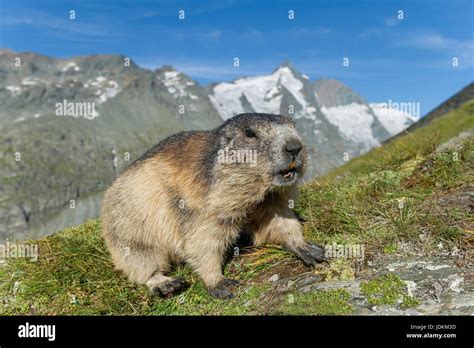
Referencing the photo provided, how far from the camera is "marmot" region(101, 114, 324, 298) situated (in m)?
7.25

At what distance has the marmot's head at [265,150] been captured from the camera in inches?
278

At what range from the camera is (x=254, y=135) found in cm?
741

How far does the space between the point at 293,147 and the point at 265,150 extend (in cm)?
46

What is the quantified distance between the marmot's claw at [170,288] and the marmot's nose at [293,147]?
9.79ft

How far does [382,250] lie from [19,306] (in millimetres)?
6510

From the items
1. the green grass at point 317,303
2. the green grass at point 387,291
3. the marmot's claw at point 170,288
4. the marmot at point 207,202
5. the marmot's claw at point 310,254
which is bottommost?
the marmot's claw at point 170,288

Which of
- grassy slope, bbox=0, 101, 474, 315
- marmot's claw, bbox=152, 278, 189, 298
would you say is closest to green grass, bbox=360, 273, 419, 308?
grassy slope, bbox=0, 101, 474, 315

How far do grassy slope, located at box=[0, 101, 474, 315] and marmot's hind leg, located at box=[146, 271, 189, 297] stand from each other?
0.14 metres

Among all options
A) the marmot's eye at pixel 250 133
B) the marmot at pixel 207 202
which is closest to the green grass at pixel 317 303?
the marmot at pixel 207 202

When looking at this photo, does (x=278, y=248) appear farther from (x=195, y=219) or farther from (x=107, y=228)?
(x=107, y=228)

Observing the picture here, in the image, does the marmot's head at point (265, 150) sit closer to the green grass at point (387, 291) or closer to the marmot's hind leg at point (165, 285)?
the green grass at point (387, 291)

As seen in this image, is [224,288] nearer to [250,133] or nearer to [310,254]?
[310,254]

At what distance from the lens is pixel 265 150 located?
7.19m
